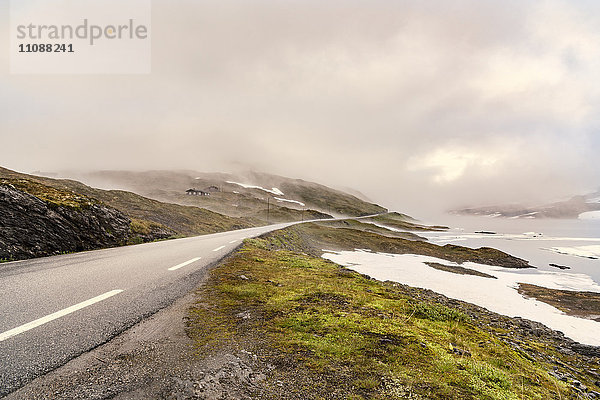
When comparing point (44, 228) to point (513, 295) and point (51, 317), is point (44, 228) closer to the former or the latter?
point (51, 317)

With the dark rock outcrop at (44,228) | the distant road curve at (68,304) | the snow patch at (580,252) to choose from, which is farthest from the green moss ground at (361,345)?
the snow patch at (580,252)

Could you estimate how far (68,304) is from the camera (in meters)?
Result: 5.78

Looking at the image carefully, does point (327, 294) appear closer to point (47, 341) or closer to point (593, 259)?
point (47, 341)

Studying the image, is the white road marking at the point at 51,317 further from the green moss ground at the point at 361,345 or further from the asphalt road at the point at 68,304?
the green moss ground at the point at 361,345

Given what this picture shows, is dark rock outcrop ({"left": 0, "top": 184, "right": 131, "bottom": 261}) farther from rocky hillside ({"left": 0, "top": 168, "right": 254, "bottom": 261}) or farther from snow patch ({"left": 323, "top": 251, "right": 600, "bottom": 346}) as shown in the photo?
snow patch ({"left": 323, "top": 251, "right": 600, "bottom": 346})

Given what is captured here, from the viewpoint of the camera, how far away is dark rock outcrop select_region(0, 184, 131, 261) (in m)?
12.6

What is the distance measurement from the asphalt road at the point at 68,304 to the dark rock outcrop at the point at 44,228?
3428mm

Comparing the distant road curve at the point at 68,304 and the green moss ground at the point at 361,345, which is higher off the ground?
the distant road curve at the point at 68,304

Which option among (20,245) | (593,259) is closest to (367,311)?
(20,245)

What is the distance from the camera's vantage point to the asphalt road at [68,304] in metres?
3.72

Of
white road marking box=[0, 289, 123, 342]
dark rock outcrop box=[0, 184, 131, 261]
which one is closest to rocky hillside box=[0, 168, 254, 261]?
dark rock outcrop box=[0, 184, 131, 261]

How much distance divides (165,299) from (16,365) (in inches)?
131

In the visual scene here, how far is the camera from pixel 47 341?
4129 millimetres

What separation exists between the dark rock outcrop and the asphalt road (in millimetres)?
3428
